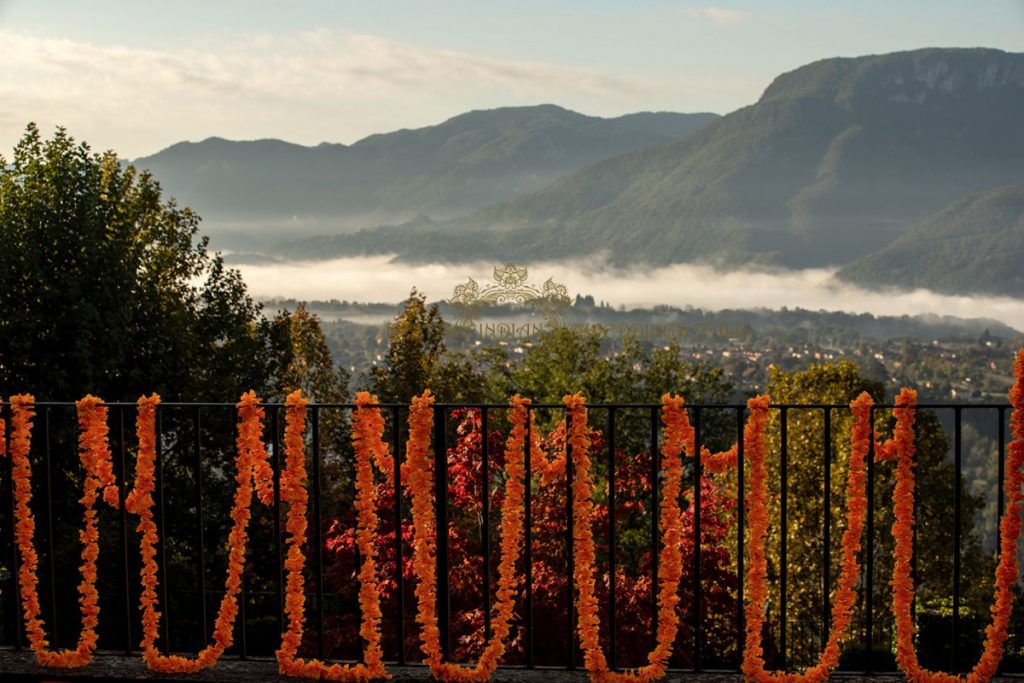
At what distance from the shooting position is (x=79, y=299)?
18.5m

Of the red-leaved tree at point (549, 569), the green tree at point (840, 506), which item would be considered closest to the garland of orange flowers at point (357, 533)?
the red-leaved tree at point (549, 569)

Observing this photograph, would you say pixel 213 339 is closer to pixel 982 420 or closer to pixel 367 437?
pixel 367 437

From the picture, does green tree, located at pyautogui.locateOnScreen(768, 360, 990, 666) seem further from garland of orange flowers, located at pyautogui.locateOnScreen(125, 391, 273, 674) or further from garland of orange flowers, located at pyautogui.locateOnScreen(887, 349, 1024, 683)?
garland of orange flowers, located at pyautogui.locateOnScreen(125, 391, 273, 674)

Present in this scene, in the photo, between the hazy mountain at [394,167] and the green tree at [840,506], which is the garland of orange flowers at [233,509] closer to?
the green tree at [840,506]

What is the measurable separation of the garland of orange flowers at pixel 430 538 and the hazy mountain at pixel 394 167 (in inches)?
4775

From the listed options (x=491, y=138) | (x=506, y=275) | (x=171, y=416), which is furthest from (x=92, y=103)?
(x=491, y=138)

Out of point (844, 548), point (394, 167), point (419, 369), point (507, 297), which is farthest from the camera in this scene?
point (394, 167)

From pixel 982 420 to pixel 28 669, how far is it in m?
71.1

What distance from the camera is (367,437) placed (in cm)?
400

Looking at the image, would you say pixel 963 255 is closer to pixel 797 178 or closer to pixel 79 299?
pixel 797 178

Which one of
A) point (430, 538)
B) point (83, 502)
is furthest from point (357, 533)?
point (83, 502)

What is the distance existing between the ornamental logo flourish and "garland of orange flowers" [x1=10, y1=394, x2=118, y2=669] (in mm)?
68228

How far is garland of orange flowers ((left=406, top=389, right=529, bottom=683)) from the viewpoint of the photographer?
400 centimetres

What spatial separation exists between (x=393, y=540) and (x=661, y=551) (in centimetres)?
642
